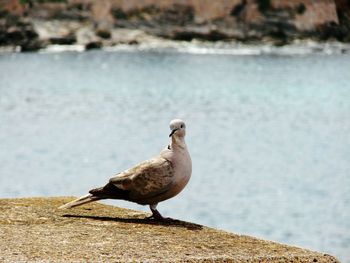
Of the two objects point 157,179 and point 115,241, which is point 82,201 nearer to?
point 157,179

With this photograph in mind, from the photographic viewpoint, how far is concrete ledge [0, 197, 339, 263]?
753cm

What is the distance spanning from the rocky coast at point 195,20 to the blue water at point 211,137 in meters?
42.8

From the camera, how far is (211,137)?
6362 centimetres

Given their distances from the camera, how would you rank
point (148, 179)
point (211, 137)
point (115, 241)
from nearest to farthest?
point (115, 241)
point (148, 179)
point (211, 137)

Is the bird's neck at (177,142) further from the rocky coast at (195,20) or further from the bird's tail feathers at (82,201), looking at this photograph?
the rocky coast at (195,20)

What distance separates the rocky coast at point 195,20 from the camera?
6860 inches

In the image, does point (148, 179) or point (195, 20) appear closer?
point (148, 179)

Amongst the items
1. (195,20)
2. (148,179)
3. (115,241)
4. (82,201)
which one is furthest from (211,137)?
(195,20)

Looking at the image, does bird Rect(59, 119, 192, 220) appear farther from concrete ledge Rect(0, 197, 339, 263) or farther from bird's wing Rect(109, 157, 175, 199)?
concrete ledge Rect(0, 197, 339, 263)

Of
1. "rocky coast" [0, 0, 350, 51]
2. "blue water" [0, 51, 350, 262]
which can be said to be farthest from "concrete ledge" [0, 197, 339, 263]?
"rocky coast" [0, 0, 350, 51]

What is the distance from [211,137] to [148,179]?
54.5 meters

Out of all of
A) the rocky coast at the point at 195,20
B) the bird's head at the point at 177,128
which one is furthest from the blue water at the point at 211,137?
the rocky coast at the point at 195,20

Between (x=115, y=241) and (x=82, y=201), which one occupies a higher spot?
(x=115, y=241)

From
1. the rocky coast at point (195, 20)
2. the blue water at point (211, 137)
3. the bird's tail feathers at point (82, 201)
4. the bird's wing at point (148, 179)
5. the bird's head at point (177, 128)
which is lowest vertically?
the rocky coast at point (195, 20)
